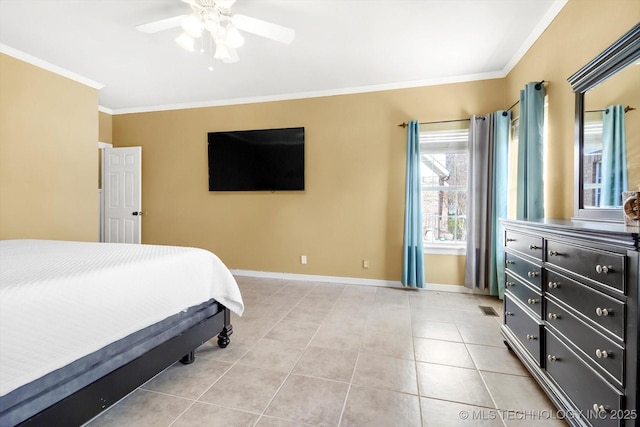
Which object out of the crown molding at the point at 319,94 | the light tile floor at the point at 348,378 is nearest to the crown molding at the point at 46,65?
the crown molding at the point at 319,94

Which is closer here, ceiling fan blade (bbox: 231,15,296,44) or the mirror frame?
the mirror frame

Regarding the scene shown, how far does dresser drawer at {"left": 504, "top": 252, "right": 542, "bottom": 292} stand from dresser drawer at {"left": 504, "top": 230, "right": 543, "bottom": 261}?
6cm

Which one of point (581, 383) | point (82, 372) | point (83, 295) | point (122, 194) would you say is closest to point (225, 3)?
point (83, 295)

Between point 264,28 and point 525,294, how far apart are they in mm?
2506

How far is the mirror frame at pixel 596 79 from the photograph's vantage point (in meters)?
1.45

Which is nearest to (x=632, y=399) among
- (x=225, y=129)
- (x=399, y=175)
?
(x=399, y=175)

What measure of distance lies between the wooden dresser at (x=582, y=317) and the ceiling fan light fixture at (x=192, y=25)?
2.43m

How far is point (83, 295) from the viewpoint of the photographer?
46.9 inches

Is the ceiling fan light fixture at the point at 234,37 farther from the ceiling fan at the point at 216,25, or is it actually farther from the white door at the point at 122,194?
the white door at the point at 122,194

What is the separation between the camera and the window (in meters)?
3.52

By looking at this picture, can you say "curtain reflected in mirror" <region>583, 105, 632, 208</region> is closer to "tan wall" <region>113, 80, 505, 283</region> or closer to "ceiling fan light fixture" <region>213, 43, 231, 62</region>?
"tan wall" <region>113, 80, 505, 283</region>

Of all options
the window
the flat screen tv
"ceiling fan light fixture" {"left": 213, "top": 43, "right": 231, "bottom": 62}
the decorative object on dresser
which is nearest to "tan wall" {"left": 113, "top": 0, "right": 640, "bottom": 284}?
the flat screen tv

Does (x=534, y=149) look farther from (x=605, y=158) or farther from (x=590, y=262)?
(x=590, y=262)

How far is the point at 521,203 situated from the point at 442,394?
188cm
